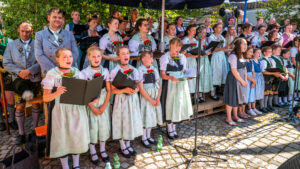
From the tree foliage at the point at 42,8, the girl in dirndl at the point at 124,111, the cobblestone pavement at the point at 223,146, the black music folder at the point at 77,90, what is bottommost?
the cobblestone pavement at the point at 223,146

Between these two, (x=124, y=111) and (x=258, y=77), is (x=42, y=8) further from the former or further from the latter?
(x=258, y=77)

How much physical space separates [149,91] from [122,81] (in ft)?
2.66

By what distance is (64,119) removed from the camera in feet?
8.99

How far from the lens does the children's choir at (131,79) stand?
2785mm

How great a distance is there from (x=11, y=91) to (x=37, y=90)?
35.3 inches

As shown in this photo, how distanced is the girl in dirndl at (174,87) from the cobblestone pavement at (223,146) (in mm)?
564

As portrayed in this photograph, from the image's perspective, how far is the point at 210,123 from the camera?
492 cm

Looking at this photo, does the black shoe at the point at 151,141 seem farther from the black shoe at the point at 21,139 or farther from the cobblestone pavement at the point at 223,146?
the black shoe at the point at 21,139

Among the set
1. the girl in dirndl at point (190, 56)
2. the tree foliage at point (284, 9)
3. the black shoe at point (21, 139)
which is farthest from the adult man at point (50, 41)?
the tree foliage at point (284, 9)

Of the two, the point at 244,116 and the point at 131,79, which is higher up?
the point at 131,79

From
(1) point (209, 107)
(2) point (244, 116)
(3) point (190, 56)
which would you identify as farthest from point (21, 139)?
(2) point (244, 116)

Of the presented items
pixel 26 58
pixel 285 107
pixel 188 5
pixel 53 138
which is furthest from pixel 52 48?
pixel 285 107

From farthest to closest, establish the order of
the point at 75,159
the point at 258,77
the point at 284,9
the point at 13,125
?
the point at 284,9
the point at 258,77
the point at 13,125
the point at 75,159

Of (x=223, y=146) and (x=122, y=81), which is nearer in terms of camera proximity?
(x=122, y=81)
